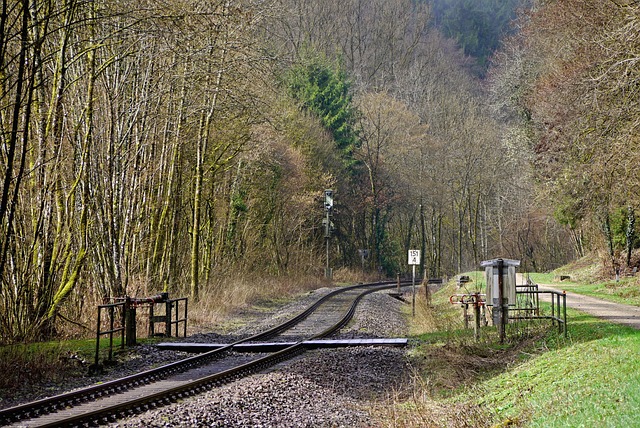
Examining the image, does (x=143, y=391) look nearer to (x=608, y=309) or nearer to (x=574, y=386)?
(x=574, y=386)

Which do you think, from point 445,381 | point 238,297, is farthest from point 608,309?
point 238,297

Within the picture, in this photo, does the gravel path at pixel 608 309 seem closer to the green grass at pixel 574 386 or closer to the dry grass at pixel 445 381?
the green grass at pixel 574 386

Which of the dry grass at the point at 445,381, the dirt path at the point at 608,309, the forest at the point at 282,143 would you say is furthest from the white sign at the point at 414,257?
the dry grass at the point at 445,381

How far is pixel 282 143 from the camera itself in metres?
41.5

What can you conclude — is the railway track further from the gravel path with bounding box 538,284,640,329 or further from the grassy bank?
the gravel path with bounding box 538,284,640,329

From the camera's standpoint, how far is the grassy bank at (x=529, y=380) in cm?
812

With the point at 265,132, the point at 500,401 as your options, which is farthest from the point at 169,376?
the point at 265,132

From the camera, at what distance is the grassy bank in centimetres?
812

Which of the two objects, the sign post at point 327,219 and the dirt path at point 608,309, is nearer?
the dirt path at point 608,309

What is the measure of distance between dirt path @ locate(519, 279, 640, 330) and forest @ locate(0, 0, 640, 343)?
11.6ft

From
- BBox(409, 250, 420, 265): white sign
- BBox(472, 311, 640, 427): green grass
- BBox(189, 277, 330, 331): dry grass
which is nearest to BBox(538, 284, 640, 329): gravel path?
BBox(472, 311, 640, 427): green grass

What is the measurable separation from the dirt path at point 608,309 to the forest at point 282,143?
11.6 feet

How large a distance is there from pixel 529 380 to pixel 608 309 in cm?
1095

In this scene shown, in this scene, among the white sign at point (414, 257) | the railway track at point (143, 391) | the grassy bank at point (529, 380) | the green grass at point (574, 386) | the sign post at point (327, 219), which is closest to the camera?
the green grass at point (574, 386)
